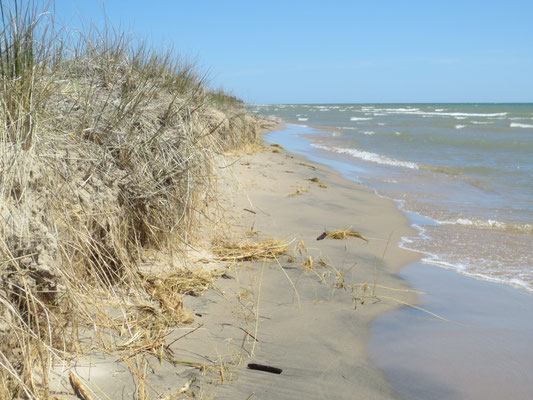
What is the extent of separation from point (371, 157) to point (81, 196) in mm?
12023

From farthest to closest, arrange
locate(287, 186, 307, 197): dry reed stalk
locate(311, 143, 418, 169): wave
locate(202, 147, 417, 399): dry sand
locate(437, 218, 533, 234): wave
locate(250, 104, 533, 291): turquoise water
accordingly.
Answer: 1. locate(311, 143, 418, 169): wave
2. locate(287, 186, 307, 197): dry reed stalk
3. locate(437, 218, 533, 234): wave
4. locate(250, 104, 533, 291): turquoise water
5. locate(202, 147, 417, 399): dry sand

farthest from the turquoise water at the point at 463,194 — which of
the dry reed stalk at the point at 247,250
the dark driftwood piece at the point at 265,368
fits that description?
the dark driftwood piece at the point at 265,368

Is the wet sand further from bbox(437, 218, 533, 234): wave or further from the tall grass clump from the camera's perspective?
bbox(437, 218, 533, 234): wave

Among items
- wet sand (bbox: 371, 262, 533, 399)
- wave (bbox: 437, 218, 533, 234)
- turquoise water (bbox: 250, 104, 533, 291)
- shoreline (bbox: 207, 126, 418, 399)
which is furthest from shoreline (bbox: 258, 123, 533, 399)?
wave (bbox: 437, 218, 533, 234)

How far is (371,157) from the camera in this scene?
46.0ft

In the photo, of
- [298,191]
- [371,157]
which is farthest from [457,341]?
[371,157]

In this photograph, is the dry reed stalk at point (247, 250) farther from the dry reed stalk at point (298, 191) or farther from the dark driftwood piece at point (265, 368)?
the dry reed stalk at point (298, 191)

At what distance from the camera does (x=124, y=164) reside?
10.8 ft

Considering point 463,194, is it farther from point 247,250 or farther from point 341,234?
point 247,250

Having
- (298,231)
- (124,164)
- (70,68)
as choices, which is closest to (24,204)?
(124,164)

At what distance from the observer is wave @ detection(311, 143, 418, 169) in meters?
12.4

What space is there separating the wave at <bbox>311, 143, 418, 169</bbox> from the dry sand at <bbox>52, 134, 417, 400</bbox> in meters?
6.68

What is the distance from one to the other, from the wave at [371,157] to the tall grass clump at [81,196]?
9010 millimetres

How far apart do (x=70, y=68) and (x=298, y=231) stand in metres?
2.78
